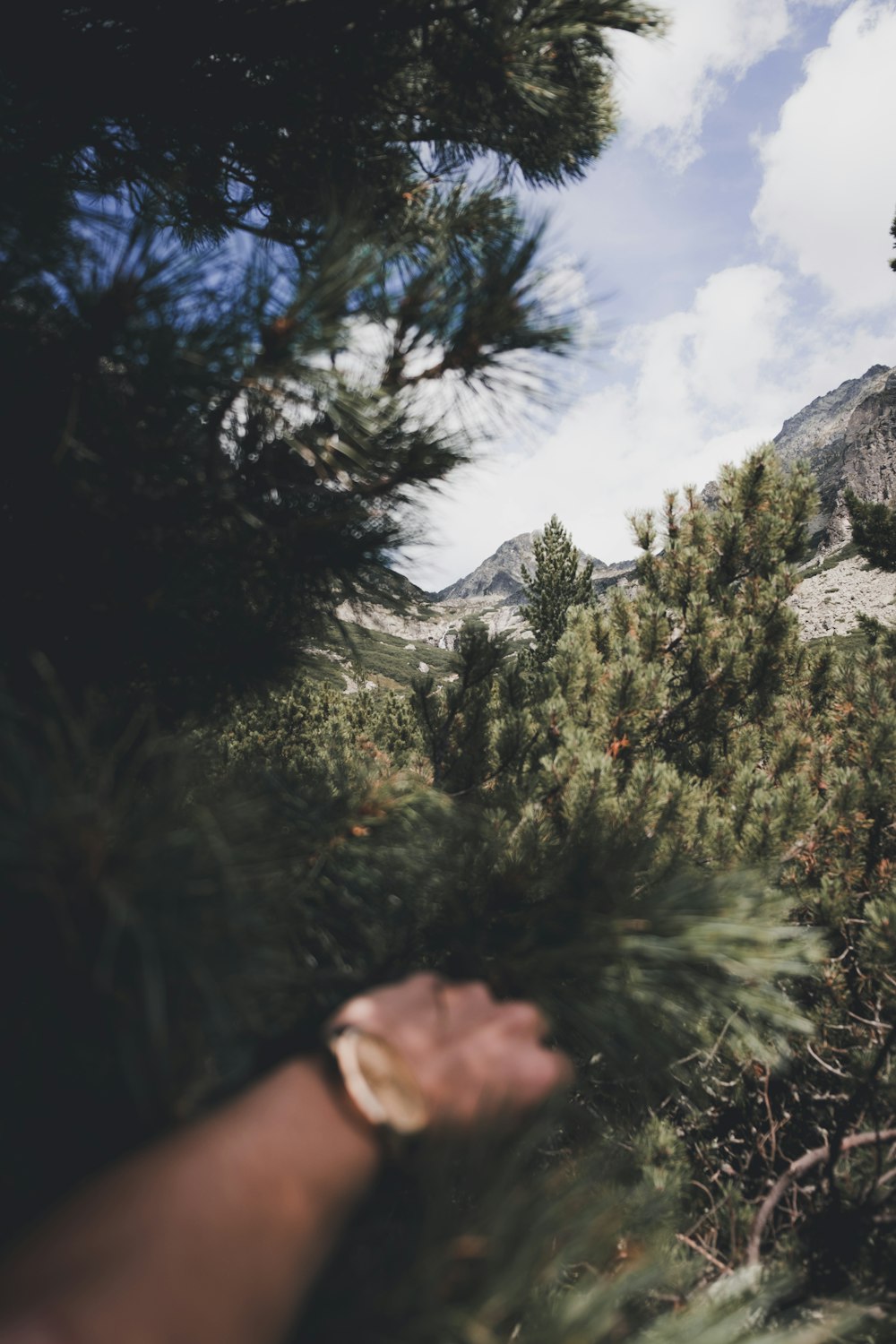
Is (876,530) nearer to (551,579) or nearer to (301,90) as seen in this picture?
(301,90)

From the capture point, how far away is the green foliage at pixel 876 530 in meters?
10.1

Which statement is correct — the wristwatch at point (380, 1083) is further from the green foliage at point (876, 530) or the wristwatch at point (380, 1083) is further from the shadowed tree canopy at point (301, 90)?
the green foliage at point (876, 530)

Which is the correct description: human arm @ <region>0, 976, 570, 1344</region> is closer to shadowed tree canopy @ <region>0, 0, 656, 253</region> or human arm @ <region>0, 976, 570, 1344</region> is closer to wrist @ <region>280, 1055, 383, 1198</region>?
wrist @ <region>280, 1055, 383, 1198</region>

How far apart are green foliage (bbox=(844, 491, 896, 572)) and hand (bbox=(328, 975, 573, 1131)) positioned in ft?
39.4

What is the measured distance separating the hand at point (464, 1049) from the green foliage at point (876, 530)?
12007mm

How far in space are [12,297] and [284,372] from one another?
60 cm

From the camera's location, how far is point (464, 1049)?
0.82 metres

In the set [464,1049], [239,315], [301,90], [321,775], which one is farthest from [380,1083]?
[301,90]

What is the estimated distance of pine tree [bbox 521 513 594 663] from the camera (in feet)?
79.2

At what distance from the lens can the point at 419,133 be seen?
7.84 ft

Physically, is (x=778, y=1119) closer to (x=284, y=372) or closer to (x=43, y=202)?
(x=284, y=372)

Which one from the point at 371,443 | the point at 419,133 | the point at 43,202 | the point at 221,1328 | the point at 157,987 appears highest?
the point at 419,133

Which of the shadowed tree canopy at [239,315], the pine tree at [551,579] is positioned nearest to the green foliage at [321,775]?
the shadowed tree canopy at [239,315]

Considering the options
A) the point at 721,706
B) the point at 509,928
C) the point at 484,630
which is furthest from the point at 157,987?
the point at 721,706
